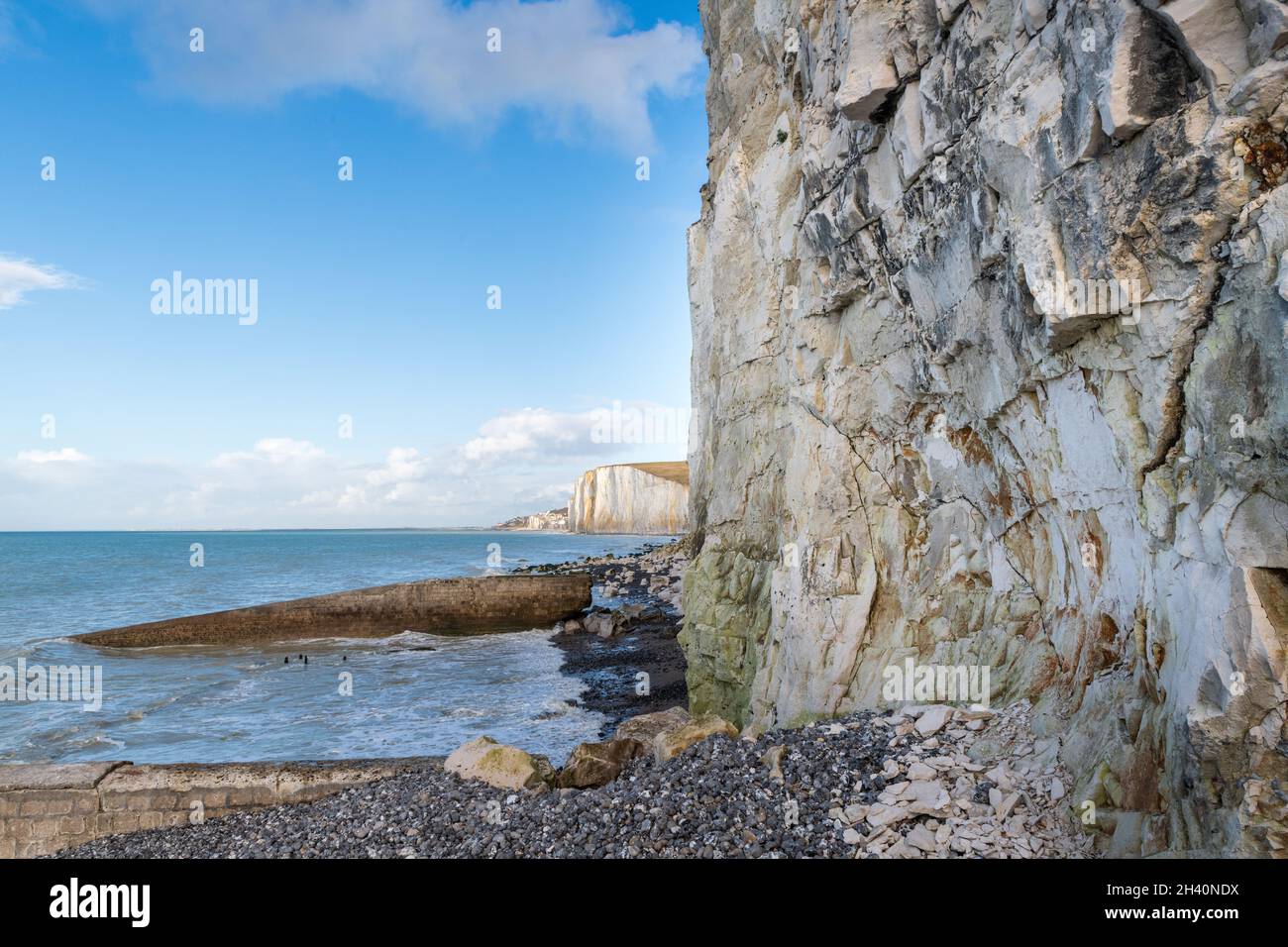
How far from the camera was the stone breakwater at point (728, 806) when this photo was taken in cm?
626

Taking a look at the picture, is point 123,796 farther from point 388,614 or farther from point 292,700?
point 388,614

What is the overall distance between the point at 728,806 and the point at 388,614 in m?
26.3

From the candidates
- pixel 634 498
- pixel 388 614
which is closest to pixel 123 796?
pixel 388 614

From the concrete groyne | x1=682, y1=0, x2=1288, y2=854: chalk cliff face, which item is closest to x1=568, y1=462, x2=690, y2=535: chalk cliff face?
the concrete groyne

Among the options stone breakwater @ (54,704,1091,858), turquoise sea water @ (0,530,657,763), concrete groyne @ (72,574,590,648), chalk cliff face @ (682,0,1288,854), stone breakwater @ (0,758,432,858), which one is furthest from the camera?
concrete groyne @ (72,574,590,648)

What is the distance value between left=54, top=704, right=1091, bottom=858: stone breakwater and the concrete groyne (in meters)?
21.0

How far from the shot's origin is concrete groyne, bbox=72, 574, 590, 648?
1118 inches

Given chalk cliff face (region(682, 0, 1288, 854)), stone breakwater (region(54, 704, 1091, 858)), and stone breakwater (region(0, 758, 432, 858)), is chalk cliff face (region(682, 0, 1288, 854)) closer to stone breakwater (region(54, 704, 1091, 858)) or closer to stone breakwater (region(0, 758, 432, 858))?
stone breakwater (region(54, 704, 1091, 858))

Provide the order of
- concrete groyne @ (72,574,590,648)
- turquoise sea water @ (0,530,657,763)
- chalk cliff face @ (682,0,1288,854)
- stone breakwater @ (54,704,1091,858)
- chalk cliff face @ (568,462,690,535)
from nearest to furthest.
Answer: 1. chalk cliff face @ (682,0,1288,854)
2. stone breakwater @ (54,704,1091,858)
3. turquoise sea water @ (0,530,657,763)
4. concrete groyne @ (72,574,590,648)
5. chalk cliff face @ (568,462,690,535)

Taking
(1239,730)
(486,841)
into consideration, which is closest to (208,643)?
(486,841)

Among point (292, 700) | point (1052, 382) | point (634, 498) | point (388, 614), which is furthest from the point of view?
point (634, 498)

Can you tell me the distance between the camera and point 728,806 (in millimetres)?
7188

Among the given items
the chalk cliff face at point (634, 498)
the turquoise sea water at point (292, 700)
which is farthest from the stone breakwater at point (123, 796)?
the chalk cliff face at point (634, 498)
